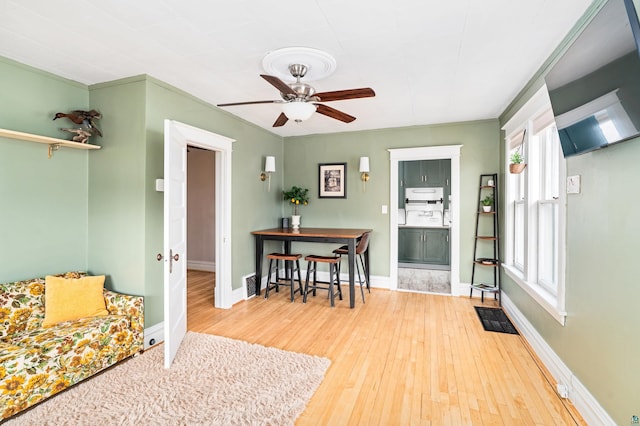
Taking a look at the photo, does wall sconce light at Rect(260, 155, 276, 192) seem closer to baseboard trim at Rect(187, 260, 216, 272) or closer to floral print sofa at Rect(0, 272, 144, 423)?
baseboard trim at Rect(187, 260, 216, 272)

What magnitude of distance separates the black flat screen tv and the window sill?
1.14m

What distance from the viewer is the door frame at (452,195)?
432cm

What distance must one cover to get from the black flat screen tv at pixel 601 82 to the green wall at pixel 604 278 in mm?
124

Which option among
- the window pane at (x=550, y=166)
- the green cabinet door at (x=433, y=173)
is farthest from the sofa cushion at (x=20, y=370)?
the green cabinet door at (x=433, y=173)

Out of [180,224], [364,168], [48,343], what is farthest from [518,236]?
[48,343]

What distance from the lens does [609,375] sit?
1.62m

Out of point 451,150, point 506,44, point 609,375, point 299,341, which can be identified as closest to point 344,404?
point 299,341

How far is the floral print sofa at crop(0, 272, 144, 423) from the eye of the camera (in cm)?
186

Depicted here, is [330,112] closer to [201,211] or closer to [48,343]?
[48,343]

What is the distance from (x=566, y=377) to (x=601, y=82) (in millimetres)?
1853

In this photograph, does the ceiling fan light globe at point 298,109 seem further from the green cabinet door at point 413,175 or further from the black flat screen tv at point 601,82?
the green cabinet door at point 413,175

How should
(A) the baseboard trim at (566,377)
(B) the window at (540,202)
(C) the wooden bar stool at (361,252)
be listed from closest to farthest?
(A) the baseboard trim at (566,377) → (B) the window at (540,202) → (C) the wooden bar stool at (361,252)

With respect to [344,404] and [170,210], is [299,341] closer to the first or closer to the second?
[344,404]

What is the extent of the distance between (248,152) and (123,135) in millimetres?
1691
